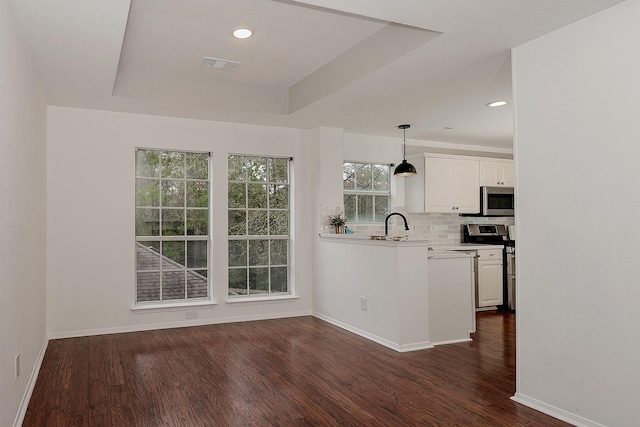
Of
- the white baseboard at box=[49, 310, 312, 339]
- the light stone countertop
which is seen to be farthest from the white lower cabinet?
the white baseboard at box=[49, 310, 312, 339]

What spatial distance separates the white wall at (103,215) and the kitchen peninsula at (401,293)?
1504 millimetres

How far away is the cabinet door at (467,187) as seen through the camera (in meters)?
7.20

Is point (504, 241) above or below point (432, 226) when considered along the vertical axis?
below

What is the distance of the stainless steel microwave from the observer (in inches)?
291

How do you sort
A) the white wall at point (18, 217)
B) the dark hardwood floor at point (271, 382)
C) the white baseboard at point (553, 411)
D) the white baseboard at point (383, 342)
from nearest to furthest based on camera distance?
the white wall at point (18, 217)
the white baseboard at point (553, 411)
the dark hardwood floor at point (271, 382)
the white baseboard at point (383, 342)

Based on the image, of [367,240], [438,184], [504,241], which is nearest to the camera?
[367,240]

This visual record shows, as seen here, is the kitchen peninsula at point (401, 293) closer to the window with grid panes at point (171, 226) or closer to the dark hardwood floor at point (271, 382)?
the dark hardwood floor at point (271, 382)

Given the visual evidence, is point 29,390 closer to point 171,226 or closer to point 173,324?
point 173,324

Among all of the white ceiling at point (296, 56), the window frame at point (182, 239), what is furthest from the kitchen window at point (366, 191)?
the window frame at point (182, 239)

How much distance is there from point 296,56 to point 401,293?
94.4 inches

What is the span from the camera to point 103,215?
5199 mm

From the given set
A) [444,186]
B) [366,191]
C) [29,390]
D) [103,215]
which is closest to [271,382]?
[29,390]

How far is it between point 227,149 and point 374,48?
2554 millimetres

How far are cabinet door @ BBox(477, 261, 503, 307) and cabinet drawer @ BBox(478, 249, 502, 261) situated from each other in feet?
0.18
